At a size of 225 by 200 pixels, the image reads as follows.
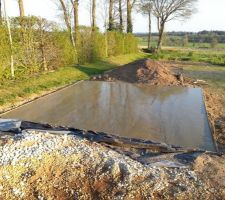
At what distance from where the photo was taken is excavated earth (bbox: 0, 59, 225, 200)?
454 cm

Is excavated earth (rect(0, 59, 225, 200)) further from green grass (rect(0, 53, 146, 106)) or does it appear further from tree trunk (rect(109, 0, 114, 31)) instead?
tree trunk (rect(109, 0, 114, 31))

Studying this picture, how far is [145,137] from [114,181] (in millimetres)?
2597

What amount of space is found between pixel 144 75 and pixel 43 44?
4.97 metres

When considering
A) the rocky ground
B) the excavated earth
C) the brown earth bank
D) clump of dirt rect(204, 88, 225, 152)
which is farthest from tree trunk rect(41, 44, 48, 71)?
the rocky ground

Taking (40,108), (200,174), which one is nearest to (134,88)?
(40,108)

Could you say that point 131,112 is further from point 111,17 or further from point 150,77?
point 111,17

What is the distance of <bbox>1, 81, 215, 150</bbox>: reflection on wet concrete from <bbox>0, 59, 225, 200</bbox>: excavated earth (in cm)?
130

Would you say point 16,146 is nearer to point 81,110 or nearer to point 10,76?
point 81,110

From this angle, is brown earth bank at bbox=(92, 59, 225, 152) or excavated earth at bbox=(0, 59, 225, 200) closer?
excavated earth at bbox=(0, 59, 225, 200)

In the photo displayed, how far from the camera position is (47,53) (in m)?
15.4

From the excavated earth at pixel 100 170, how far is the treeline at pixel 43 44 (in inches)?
276

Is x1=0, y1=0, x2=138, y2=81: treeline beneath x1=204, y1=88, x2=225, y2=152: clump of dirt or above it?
above

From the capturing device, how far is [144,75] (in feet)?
50.5

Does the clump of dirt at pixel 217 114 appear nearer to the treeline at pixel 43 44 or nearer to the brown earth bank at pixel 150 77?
the brown earth bank at pixel 150 77
